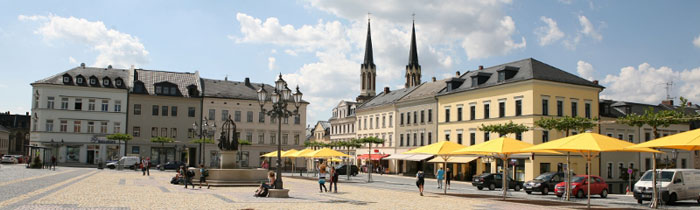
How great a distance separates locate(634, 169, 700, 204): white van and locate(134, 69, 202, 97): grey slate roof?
5699cm

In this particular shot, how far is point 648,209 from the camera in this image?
22219 mm

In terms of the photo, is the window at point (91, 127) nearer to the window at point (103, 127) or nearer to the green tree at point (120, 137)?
the window at point (103, 127)

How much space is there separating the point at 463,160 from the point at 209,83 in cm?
3701

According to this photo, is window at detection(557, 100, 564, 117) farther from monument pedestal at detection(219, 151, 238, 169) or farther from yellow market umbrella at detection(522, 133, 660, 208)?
monument pedestal at detection(219, 151, 238, 169)

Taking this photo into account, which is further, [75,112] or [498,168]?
[75,112]

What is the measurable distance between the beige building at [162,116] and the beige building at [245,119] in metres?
1.76

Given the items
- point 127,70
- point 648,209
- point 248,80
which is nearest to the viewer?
point 648,209

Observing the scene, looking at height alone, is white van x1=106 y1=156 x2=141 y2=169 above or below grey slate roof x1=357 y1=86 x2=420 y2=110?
below

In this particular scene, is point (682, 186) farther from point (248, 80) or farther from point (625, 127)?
point (248, 80)

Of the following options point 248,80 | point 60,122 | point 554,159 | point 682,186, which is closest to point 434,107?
point 554,159

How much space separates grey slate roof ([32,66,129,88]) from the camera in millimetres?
66312

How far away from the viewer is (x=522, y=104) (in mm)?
49062

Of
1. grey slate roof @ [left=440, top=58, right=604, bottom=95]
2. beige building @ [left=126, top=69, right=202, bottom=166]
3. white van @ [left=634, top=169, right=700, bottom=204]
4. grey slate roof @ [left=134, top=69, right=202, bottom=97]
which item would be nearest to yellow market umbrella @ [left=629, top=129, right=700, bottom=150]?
white van @ [left=634, top=169, right=700, bottom=204]

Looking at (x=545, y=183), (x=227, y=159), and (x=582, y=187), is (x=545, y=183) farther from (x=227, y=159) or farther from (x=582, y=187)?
(x=227, y=159)
